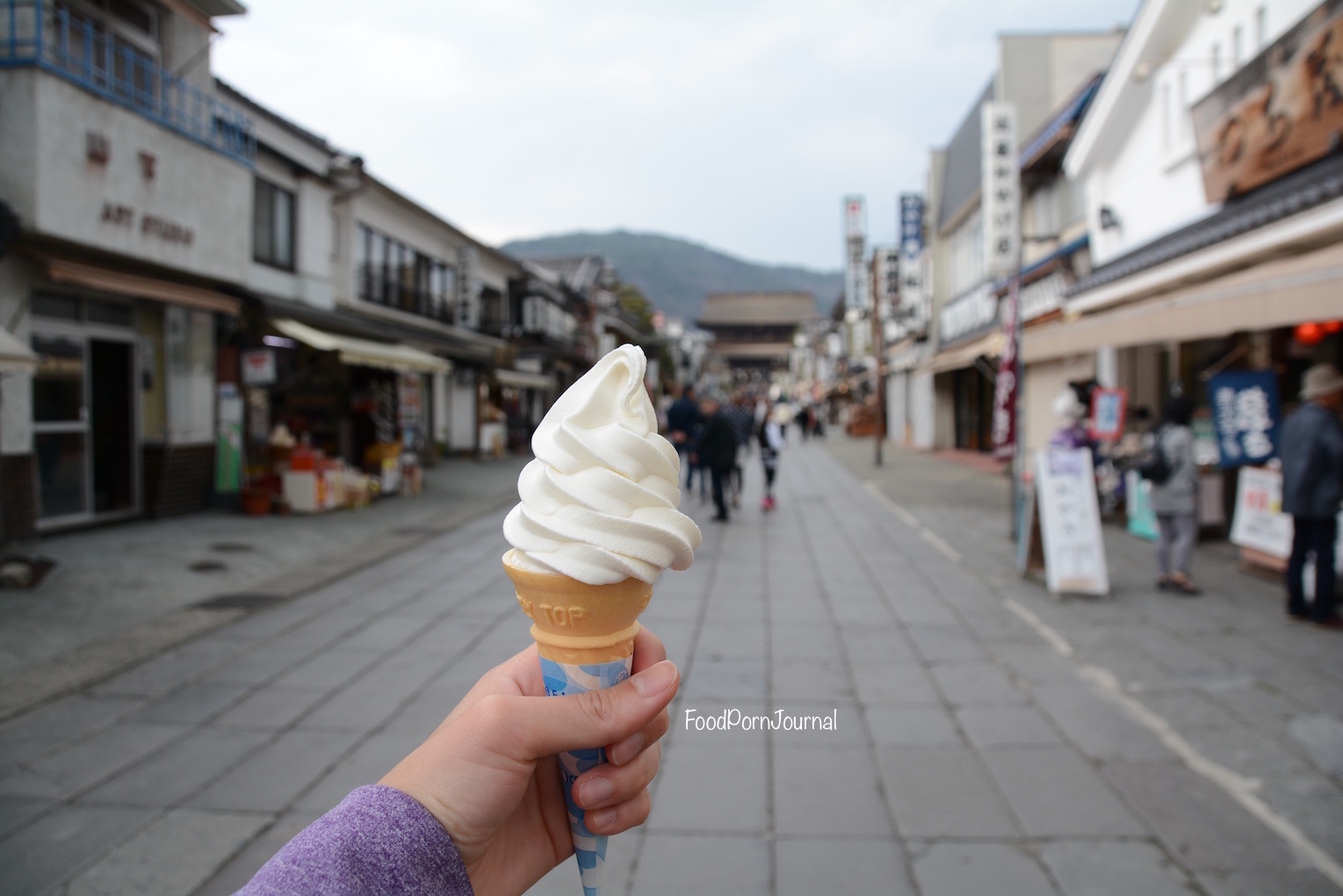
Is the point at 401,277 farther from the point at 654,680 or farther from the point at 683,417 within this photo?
the point at 654,680

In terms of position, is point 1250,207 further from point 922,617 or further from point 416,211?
point 416,211

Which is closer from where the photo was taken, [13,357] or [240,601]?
[13,357]

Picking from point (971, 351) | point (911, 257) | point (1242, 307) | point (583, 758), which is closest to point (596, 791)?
point (583, 758)

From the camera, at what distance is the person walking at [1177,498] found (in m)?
6.58

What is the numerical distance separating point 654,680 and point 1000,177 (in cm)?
1340

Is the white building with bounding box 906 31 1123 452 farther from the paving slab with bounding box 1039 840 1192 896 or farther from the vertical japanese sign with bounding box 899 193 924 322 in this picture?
the paving slab with bounding box 1039 840 1192 896

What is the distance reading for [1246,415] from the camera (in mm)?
7562

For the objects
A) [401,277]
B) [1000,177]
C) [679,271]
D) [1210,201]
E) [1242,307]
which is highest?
[679,271]

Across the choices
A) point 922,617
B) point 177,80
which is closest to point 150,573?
point 177,80

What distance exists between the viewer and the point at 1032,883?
276 centimetres

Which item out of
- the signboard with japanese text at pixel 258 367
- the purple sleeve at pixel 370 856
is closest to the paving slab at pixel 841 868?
the purple sleeve at pixel 370 856

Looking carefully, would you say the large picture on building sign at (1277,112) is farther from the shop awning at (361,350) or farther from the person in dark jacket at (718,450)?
the shop awning at (361,350)

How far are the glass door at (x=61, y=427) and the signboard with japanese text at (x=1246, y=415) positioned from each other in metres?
11.9

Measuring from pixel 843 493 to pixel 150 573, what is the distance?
36.0 ft
